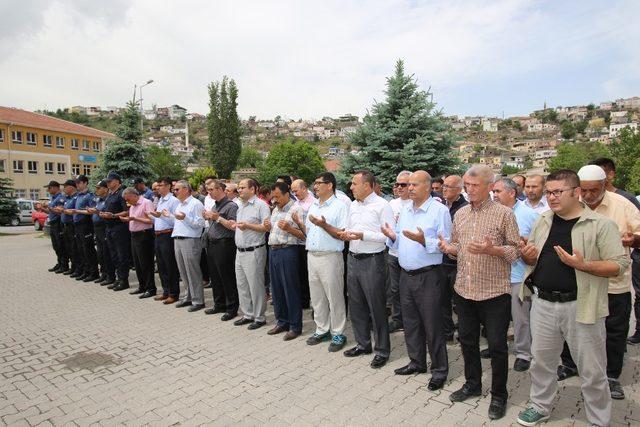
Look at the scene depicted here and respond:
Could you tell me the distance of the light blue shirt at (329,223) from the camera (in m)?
5.15

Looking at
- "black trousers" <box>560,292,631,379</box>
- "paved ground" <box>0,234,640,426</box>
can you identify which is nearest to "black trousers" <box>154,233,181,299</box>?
"paved ground" <box>0,234,640,426</box>

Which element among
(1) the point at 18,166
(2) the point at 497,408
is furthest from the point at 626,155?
(1) the point at 18,166

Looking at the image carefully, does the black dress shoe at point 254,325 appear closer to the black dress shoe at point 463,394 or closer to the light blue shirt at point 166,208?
the light blue shirt at point 166,208

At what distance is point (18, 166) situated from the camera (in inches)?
1711

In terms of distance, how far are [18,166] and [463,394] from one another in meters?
52.4

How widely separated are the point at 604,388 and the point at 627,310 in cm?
105

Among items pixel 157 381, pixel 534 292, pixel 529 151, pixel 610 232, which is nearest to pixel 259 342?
pixel 157 381

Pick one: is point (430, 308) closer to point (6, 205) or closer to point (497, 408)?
point (497, 408)

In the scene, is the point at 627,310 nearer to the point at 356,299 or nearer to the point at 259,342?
the point at 356,299

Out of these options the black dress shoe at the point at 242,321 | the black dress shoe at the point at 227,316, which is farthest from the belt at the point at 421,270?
the black dress shoe at the point at 227,316

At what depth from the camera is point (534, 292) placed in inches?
137

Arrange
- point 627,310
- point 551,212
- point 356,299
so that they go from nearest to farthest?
point 551,212
point 627,310
point 356,299

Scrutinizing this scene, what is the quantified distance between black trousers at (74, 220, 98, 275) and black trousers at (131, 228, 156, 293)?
74.7 inches

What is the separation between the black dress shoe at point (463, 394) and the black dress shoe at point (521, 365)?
2.90 feet
